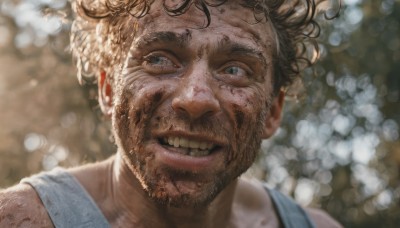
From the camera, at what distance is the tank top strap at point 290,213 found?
2.92 metres

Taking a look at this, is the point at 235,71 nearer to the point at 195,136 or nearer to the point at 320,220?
the point at 195,136

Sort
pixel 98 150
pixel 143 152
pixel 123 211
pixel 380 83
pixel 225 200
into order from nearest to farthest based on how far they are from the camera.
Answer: pixel 143 152
pixel 123 211
pixel 225 200
pixel 98 150
pixel 380 83

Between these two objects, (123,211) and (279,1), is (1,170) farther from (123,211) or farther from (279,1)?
(279,1)

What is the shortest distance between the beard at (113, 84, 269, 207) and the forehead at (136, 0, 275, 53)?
0.25m

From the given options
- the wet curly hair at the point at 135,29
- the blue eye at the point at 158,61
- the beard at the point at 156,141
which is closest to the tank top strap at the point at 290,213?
the wet curly hair at the point at 135,29

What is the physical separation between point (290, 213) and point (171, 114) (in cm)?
104

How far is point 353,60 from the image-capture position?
3992mm

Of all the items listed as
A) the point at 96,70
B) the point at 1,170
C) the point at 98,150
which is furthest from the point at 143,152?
the point at 1,170

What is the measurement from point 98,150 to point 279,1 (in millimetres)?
1624

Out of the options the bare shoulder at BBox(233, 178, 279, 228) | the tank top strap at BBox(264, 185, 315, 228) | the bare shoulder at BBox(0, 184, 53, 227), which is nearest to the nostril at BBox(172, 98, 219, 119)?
the bare shoulder at BBox(0, 184, 53, 227)

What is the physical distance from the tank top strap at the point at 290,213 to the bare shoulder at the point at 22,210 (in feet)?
3.68

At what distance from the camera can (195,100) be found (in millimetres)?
2145

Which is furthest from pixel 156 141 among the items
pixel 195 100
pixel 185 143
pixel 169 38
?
pixel 169 38

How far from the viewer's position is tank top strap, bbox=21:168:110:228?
232 cm
